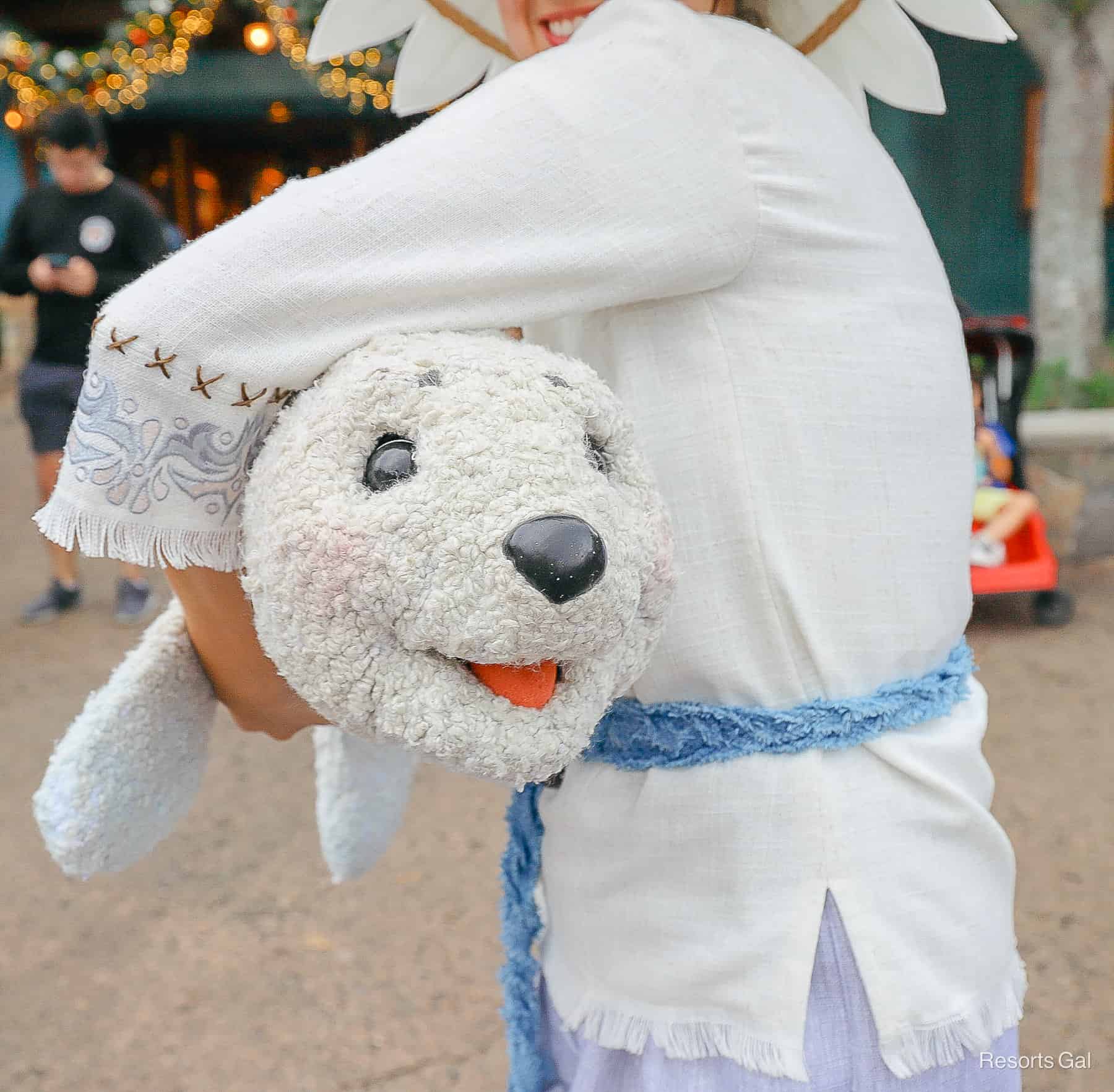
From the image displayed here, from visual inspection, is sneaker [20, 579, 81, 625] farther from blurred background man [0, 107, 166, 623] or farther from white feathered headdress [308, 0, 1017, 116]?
white feathered headdress [308, 0, 1017, 116]

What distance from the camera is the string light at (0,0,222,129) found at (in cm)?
839

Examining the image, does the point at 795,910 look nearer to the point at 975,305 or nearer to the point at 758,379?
the point at 758,379

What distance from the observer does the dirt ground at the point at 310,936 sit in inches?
95.3

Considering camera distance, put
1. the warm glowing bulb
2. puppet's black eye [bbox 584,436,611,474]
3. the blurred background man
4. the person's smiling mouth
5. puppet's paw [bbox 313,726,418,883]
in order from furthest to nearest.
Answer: the warm glowing bulb, the blurred background man, puppet's paw [bbox 313,726,418,883], the person's smiling mouth, puppet's black eye [bbox 584,436,611,474]

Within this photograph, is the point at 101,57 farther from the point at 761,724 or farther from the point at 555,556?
the point at 555,556

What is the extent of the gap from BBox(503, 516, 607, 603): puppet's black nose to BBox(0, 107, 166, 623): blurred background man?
4.17m

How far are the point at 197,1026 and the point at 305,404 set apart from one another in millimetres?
2048

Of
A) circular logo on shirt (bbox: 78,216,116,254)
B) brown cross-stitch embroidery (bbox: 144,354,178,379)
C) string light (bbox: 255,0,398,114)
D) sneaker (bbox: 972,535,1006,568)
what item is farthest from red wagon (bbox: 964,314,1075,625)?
brown cross-stitch embroidery (bbox: 144,354,178,379)

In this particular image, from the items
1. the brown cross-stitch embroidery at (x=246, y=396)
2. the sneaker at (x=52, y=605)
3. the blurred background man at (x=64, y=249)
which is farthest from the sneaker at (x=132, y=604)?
the brown cross-stitch embroidery at (x=246, y=396)

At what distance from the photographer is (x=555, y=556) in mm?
796

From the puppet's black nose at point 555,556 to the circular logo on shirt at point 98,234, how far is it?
4346 mm

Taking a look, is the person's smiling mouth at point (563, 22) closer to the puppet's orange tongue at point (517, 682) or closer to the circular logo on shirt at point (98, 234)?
the puppet's orange tongue at point (517, 682)

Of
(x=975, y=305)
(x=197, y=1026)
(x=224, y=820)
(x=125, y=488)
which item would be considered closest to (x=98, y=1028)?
(x=197, y=1026)

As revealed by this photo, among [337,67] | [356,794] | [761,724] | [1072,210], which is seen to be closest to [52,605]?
[337,67]
